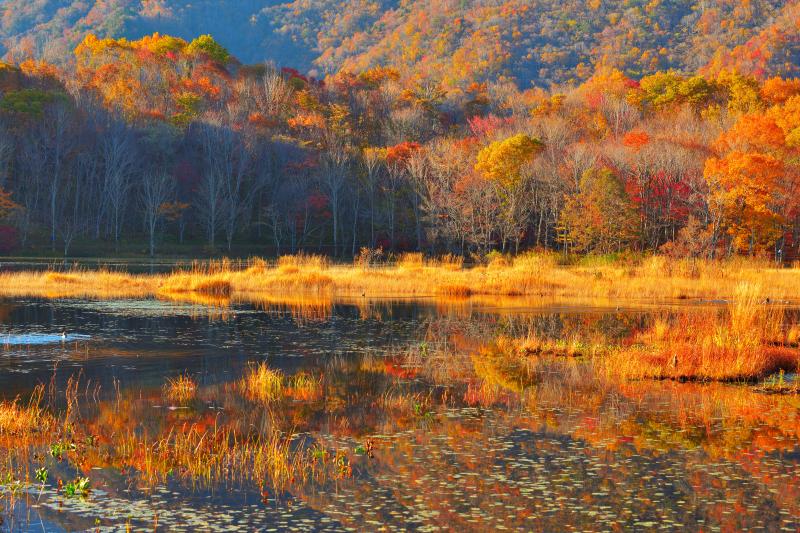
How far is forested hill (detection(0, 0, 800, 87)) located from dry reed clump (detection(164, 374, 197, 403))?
372ft

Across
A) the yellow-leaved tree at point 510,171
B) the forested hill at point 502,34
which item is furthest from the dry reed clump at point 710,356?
the forested hill at point 502,34

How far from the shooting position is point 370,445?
13531mm

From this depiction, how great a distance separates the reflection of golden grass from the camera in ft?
140

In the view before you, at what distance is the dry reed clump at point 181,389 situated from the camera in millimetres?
17141

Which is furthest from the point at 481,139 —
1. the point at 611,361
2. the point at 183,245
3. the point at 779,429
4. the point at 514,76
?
the point at 779,429

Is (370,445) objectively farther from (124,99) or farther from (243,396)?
(124,99)

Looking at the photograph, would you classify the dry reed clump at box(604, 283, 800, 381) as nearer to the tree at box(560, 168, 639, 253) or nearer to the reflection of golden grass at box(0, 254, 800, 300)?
the reflection of golden grass at box(0, 254, 800, 300)

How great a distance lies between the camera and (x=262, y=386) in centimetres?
1811

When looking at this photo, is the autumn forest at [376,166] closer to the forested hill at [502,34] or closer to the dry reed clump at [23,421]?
the forested hill at [502,34]

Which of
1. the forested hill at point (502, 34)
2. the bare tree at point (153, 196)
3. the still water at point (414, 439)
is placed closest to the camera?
the still water at point (414, 439)

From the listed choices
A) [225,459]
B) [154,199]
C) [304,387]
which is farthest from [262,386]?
[154,199]

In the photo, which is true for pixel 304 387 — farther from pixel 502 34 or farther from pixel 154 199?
pixel 502 34

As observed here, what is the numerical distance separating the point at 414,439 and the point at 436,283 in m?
31.9

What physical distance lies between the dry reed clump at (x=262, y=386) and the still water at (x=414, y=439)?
0.91ft
